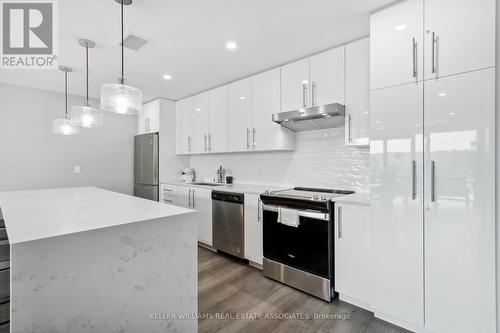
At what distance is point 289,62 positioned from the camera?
2723 mm

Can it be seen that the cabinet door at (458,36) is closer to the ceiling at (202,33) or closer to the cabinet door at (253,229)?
the ceiling at (202,33)

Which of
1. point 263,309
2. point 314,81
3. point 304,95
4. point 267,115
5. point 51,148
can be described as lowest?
point 263,309

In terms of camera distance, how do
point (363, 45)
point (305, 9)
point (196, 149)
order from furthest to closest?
point (196, 149), point (363, 45), point (305, 9)

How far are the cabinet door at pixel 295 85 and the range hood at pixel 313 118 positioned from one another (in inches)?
6.7

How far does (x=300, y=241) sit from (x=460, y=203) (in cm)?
122

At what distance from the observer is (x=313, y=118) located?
246cm

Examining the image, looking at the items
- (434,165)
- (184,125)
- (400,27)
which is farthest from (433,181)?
(184,125)

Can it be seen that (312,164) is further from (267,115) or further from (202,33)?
(202,33)

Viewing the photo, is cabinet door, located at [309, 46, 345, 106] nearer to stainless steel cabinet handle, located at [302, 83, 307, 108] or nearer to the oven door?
stainless steel cabinet handle, located at [302, 83, 307, 108]

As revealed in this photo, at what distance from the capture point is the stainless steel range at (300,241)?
210 centimetres

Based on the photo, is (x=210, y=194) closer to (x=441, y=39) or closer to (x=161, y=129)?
(x=161, y=129)

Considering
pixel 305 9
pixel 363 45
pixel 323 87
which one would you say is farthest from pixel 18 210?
pixel 363 45

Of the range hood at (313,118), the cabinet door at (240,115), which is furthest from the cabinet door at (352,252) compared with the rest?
the cabinet door at (240,115)

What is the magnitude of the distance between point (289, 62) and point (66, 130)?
255 centimetres
